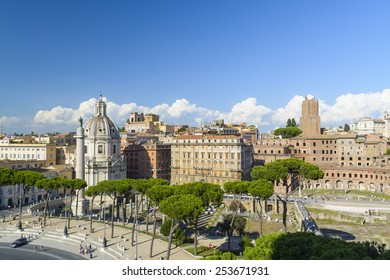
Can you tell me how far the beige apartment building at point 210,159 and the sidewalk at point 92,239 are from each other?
18.4 metres

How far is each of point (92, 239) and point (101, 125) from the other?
84.3 ft

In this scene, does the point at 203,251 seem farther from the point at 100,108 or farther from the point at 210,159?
the point at 100,108

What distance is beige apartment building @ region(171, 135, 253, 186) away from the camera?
47.3m

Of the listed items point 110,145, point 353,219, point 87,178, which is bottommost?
point 353,219

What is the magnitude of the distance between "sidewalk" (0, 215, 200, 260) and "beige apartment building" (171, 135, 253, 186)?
18.4m

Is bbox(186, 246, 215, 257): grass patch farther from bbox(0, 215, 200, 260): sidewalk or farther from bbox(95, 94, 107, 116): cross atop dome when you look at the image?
bbox(95, 94, 107, 116): cross atop dome

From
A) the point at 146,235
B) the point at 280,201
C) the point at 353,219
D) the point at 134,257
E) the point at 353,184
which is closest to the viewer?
the point at 134,257

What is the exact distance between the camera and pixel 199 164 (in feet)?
165

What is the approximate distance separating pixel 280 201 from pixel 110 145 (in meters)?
23.8

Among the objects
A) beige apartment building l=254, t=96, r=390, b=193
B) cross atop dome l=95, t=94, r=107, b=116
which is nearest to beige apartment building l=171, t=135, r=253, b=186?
beige apartment building l=254, t=96, r=390, b=193

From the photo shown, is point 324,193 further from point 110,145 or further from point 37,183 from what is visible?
point 37,183

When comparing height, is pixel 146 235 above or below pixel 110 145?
below

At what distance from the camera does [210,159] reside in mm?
49250

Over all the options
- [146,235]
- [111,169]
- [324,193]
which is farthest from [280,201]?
[111,169]
